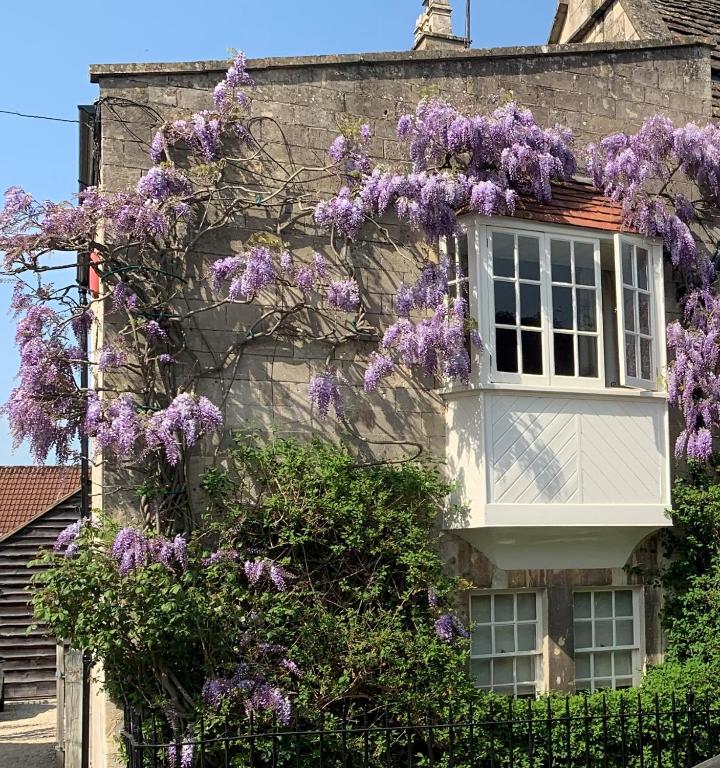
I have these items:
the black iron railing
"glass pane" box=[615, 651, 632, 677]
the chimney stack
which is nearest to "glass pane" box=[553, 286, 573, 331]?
"glass pane" box=[615, 651, 632, 677]

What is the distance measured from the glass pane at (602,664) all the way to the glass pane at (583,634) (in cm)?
16

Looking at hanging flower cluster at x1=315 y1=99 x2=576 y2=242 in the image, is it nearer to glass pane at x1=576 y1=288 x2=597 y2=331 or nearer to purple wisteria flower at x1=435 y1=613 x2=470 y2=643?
glass pane at x1=576 y1=288 x2=597 y2=331

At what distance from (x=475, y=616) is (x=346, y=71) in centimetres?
558

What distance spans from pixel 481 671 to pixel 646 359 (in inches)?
141

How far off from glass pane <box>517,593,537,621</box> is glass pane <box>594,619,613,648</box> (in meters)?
0.77

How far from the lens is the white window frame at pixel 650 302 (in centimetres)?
1056

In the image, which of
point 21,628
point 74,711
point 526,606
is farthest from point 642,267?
point 21,628

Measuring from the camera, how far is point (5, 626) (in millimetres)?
19812

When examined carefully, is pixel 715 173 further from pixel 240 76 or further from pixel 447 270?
pixel 240 76

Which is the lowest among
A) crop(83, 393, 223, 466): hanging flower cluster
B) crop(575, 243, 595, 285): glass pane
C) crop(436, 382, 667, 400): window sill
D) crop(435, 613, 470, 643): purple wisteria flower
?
crop(435, 613, 470, 643): purple wisteria flower

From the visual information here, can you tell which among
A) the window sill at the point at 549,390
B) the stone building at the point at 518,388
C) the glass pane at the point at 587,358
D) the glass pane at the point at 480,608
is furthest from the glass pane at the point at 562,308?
the glass pane at the point at 480,608

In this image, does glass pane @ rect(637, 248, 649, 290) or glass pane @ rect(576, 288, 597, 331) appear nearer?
glass pane @ rect(576, 288, 597, 331)

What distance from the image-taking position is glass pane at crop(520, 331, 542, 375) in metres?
10.2

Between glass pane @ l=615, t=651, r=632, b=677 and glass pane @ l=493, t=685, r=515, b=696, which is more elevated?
glass pane @ l=615, t=651, r=632, b=677
